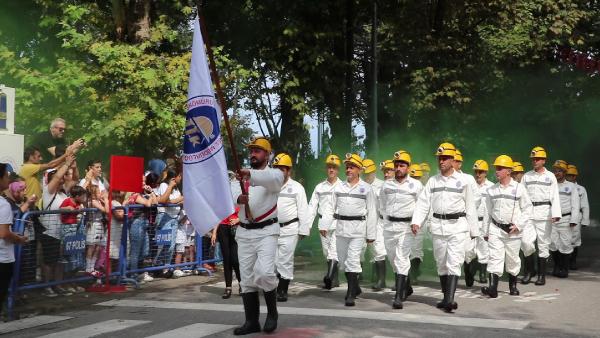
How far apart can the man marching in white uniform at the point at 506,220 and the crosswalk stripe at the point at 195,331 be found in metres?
4.52

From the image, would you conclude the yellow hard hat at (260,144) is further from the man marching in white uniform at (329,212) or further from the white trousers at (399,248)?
the man marching in white uniform at (329,212)

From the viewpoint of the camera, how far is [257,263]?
8.72 m

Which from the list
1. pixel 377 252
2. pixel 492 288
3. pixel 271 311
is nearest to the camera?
pixel 271 311

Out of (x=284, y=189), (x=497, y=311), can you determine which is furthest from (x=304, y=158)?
(x=497, y=311)

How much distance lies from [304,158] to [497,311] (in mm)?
15931

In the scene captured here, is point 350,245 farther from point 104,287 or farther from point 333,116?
point 333,116

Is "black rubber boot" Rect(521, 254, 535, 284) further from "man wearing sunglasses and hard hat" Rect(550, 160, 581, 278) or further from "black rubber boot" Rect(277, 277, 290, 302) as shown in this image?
"black rubber boot" Rect(277, 277, 290, 302)

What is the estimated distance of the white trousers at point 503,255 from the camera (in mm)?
11836

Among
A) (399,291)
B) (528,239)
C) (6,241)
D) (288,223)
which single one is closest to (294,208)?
(288,223)

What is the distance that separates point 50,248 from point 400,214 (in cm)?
467

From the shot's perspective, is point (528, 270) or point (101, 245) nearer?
point (101, 245)

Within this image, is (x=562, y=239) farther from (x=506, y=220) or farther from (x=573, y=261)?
(x=506, y=220)

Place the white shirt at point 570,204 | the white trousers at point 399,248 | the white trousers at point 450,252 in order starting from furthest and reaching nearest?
the white shirt at point 570,204 < the white trousers at point 399,248 < the white trousers at point 450,252

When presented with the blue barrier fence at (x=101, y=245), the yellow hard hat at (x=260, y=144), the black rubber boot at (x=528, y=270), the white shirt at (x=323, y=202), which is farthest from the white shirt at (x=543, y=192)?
the yellow hard hat at (x=260, y=144)
